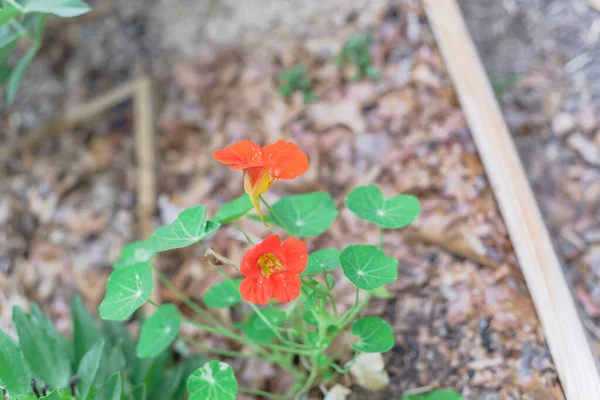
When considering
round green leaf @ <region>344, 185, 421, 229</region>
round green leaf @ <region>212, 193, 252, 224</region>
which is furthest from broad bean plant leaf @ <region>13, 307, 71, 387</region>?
round green leaf @ <region>344, 185, 421, 229</region>

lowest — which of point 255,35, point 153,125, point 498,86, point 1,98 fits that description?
point 498,86

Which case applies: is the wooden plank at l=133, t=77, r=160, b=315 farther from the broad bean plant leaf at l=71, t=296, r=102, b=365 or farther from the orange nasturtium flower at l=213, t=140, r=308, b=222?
the orange nasturtium flower at l=213, t=140, r=308, b=222

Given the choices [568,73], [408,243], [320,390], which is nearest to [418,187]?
[408,243]

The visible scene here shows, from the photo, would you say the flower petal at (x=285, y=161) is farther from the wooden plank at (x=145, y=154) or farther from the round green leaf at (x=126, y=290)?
the wooden plank at (x=145, y=154)

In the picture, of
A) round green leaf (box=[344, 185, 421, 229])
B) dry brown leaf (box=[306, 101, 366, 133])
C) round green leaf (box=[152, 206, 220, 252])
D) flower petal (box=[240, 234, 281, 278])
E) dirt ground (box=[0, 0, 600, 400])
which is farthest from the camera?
dry brown leaf (box=[306, 101, 366, 133])

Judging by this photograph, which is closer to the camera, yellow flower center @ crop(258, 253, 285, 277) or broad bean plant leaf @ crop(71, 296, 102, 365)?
yellow flower center @ crop(258, 253, 285, 277)

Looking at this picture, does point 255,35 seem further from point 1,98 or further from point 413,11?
point 1,98
